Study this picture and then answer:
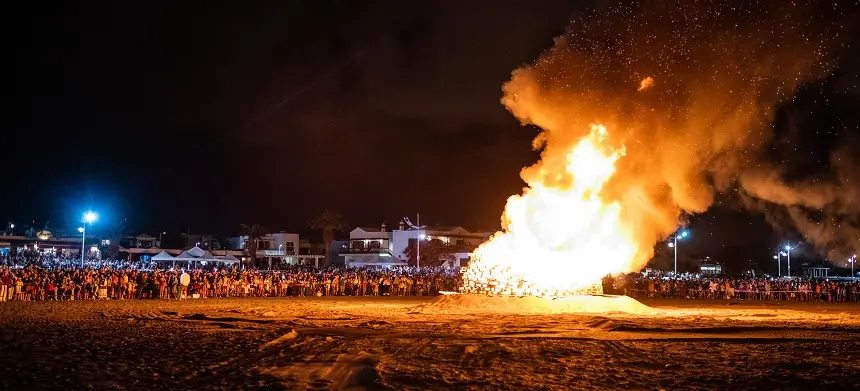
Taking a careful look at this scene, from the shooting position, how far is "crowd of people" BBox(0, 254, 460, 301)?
28.1 m

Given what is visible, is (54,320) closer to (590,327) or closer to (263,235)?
(590,327)

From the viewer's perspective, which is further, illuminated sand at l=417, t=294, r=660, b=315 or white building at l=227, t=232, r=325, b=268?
white building at l=227, t=232, r=325, b=268

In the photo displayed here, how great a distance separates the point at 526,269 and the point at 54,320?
52.6 ft

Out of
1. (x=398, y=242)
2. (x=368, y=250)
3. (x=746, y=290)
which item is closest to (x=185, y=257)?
(x=398, y=242)

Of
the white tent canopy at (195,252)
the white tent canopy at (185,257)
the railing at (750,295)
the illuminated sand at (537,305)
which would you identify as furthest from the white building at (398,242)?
the illuminated sand at (537,305)

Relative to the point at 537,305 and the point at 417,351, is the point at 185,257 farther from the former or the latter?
the point at 417,351

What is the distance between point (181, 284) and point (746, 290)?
97.8ft

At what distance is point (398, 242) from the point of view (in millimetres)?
76500

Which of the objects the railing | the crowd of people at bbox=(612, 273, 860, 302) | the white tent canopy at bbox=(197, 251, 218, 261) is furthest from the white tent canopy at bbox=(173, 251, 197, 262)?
the railing

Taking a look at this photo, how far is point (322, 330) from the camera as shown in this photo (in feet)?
56.6

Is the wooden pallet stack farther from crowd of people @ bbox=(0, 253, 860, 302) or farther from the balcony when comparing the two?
the balcony

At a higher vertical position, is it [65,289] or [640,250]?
[640,250]

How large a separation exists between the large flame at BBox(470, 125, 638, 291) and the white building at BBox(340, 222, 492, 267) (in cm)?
3963

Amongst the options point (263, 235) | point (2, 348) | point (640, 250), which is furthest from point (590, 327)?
point (263, 235)
